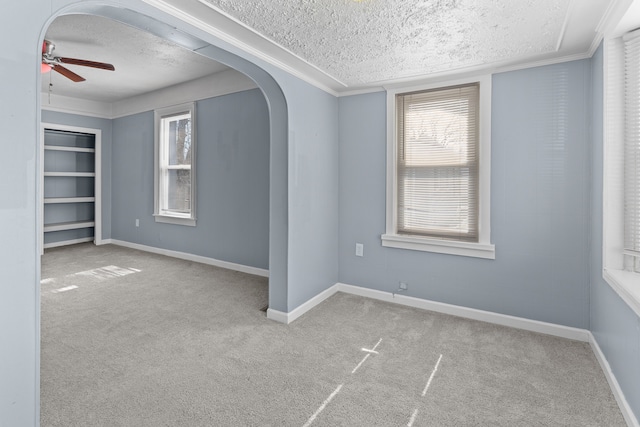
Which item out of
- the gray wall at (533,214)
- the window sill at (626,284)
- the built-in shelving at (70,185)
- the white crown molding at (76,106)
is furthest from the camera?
the built-in shelving at (70,185)

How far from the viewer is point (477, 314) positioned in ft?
9.70

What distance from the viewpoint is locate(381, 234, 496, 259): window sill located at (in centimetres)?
290

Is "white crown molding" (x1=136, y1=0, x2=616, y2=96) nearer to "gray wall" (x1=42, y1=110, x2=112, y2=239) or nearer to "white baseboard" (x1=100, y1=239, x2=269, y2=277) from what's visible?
"white baseboard" (x1=100, y1=239, x2=269, y2=277)

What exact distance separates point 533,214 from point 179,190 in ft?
15.4

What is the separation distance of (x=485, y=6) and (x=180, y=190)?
4.64m

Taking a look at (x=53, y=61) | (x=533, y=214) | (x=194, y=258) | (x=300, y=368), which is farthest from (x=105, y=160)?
(x=533, y=214)

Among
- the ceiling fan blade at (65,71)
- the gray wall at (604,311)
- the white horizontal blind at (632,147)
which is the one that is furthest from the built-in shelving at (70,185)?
the white horizontal blind at (632,147)

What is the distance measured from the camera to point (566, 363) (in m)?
2.23

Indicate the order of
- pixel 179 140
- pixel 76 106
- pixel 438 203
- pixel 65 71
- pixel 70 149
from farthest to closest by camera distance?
pixel 70 149, pixel 76 106, pixel 179 140, pixel 65 71, pixel 438 203

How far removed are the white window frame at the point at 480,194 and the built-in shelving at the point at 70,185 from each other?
543 cm

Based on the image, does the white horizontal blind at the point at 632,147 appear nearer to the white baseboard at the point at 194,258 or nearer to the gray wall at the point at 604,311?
the gray wall at the point at 604,311

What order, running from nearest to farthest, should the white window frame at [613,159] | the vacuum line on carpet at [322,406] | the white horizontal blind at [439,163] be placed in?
the vacuum line on carpet at [322,406] < the white window frame at [613,159] < the white horizontal blind at [439,163]

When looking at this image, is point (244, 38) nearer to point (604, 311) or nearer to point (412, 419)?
point (412, 419)

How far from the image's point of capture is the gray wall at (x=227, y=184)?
4195mm
